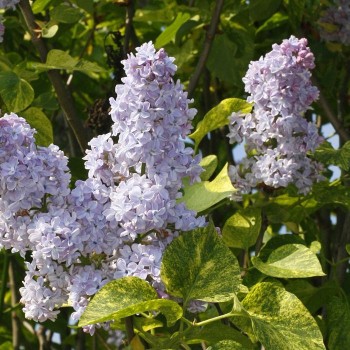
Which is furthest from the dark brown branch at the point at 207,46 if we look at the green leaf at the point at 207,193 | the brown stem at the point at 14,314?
the brown stem at the point at 14,314

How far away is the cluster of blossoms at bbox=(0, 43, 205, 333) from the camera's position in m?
1.06

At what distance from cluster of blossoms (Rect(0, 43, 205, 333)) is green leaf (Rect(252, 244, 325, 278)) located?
0.18m

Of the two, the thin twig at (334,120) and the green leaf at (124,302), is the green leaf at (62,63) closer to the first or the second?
the thin twig at (334,120)

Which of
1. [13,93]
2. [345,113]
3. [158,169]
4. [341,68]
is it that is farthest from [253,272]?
[341,68]

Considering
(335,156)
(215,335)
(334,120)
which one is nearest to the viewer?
(215,335)

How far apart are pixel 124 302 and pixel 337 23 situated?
1259 mm

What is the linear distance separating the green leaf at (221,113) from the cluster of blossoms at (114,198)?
283 millimetres

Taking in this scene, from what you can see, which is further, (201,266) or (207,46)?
(207,46)

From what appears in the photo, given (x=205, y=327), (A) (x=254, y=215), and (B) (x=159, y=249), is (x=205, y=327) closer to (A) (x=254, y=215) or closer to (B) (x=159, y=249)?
(B) (x=159, y=249)

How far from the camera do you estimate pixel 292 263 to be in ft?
4.08

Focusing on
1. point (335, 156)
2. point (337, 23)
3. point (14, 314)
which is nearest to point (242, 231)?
point (335, 156)

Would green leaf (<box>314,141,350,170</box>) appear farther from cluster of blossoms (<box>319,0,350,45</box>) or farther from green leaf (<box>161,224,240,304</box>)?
cluster of blossoms (<box>319,0,350,45</box>)

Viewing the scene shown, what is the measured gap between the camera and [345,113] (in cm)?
226

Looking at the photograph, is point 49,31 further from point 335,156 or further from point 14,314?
point 14,314
